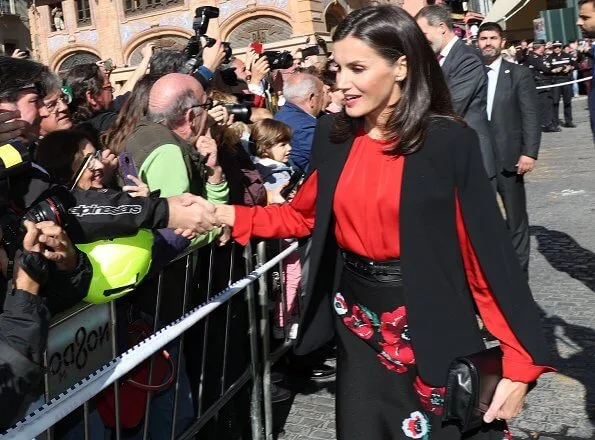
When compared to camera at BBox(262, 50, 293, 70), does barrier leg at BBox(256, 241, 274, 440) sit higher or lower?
lower

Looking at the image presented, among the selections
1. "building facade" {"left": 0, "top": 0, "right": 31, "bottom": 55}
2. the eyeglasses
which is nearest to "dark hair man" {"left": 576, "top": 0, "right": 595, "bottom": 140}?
the eyeglasses

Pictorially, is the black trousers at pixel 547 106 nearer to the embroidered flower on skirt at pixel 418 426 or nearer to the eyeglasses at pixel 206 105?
the eyeglasses at pixel 206 105

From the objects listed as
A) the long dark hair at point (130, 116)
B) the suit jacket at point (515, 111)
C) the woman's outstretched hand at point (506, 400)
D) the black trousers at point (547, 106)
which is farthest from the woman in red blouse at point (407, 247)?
the black trousers at point (547, 106)

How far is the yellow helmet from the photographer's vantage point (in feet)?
7.39

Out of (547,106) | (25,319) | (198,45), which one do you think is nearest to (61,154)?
(25,319)

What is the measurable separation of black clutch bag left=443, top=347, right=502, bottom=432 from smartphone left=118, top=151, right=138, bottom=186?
181 cm

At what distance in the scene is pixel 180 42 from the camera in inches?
1187

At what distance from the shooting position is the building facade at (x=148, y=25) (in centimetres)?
2731

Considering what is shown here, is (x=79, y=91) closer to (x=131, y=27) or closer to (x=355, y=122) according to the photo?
(x=355, y=122)

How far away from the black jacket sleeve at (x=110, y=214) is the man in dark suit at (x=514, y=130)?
3.44 metres

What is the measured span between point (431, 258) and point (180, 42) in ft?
97.6

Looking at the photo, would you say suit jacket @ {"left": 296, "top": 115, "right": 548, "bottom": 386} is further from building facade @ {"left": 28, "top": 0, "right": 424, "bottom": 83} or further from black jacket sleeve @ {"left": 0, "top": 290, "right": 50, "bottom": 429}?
building facade @ {"left": 28, "top": 0, "right": 424, "bottom": 83}

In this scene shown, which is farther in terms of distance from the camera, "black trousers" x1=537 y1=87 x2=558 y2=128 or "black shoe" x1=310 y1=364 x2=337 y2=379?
"black trousers" x1=537 y1=87 x2=558 y2=128

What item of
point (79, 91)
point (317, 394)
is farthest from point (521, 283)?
point (79, 91)
